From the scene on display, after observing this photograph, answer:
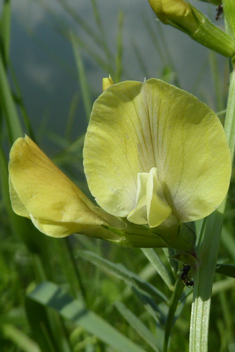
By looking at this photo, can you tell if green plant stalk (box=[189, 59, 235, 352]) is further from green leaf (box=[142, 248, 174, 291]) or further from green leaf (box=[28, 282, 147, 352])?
green leaf (box=[28, 282, 147, 352])

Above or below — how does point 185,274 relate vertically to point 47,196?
below

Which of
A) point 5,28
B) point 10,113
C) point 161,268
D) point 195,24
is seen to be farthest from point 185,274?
point 5,28

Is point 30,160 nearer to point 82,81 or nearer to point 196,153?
point 196,153

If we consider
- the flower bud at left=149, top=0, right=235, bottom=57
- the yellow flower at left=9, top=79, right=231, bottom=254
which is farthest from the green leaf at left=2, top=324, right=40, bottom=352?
the flower bud at left=149, top=0, right=235, bottom=57

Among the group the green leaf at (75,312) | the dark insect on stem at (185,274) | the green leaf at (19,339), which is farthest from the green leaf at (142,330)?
the green leaf at (19,339)

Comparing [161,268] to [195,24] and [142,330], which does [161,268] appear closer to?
[142,330]

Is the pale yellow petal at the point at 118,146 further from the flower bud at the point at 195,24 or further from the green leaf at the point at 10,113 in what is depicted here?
the green leaf at the point at 10,113
